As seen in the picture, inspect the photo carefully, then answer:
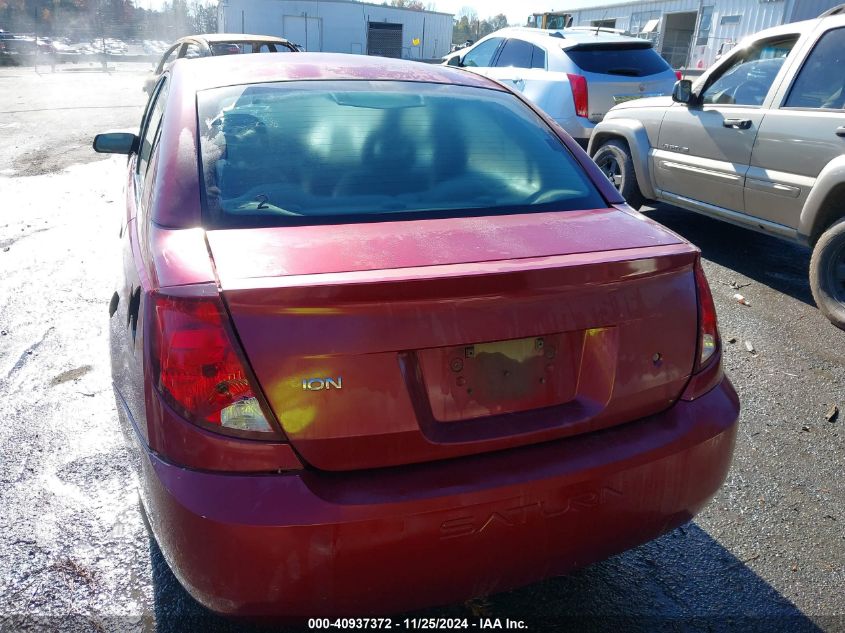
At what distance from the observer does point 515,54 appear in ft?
30.8

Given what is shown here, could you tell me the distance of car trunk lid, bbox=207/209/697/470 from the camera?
163cm

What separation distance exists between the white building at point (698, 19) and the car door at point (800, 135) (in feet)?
102

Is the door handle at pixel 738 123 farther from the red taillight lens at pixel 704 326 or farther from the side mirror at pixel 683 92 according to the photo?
the red taillight lens at pixel 704 326

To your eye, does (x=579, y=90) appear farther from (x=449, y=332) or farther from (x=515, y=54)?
(x=449, y=332)

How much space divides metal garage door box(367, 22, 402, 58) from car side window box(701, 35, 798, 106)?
45.9 meters

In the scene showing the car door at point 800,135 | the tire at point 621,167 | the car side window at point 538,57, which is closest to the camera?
the car door at point 800,135

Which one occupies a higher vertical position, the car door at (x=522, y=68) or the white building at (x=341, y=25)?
the white building at (x=341, y=25)

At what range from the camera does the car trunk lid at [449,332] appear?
1.63 metres

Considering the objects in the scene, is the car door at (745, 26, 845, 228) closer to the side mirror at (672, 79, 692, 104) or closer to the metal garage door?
the side mirror at (672, 79, 692, 104)

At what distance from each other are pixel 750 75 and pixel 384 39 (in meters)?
48.4

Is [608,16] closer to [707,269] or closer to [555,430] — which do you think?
[707,269]

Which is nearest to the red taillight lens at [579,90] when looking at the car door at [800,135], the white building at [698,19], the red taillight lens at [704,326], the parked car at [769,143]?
the parked car at [769,143]

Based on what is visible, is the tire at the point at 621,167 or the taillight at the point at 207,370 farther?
the tire at the point at 621,167

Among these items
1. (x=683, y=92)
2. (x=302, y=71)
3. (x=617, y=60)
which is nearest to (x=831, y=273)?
(x=683, y=92)
